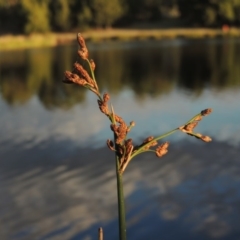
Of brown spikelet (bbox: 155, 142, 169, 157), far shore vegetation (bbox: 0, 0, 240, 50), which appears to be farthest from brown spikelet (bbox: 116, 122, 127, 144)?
far shore vegetation (bbox: 0, 0, 240, 50)

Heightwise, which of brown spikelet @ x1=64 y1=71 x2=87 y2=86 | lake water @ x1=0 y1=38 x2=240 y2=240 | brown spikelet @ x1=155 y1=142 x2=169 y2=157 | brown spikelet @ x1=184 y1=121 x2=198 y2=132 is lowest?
brown spikelet @ x1=155 y1=142 x2=169 y2=157

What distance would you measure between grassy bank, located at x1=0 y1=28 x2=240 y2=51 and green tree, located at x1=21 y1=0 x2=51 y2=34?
922 millimetres

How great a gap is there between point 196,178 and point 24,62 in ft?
83.2

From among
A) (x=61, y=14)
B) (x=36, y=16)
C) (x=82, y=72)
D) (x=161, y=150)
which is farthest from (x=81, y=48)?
(x=61, y=14)

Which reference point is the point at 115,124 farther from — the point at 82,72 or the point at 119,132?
the point at 82,72

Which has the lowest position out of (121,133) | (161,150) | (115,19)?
(161,150)

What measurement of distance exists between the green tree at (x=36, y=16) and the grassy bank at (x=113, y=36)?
922 mm

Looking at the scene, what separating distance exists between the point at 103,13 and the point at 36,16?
905cm

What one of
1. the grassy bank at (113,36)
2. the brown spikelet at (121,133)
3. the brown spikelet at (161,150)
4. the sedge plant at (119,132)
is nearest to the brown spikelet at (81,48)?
the sedge plant at (119,132)

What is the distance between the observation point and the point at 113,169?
9211 millimetres

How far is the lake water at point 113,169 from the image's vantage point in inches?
271

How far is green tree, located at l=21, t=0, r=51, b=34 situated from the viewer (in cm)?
5775

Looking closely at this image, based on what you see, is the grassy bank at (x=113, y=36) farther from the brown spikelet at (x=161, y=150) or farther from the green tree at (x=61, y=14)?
the brown spikelet at (x=161, y=150)

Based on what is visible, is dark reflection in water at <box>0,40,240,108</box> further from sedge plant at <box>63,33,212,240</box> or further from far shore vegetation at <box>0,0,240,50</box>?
far shore vegetation at <box>0,0,240,50</box>
